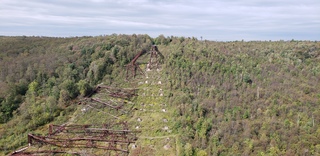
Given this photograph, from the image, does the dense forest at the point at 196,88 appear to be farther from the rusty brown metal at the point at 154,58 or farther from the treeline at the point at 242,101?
the rusty brown metal at the point at 154,58

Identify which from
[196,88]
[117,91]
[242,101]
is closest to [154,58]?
[117,91]

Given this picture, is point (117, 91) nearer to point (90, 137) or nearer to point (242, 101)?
point (90, 137)

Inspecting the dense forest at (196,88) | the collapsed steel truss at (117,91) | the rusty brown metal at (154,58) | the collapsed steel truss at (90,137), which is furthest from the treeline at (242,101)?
the collapsed steel truss at (90,137)

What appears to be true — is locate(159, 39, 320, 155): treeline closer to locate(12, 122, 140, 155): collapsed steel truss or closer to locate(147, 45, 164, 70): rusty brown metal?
locate(147, 45, 164, 70): rusty brown metal

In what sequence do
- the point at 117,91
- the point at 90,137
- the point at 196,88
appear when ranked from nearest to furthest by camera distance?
1. the point at 90,137
2. the point at 196,88
3. the point at 117,91

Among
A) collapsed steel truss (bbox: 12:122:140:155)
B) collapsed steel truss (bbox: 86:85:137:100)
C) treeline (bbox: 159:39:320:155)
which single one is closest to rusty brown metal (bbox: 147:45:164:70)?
treeline (bbox: 159:39:320:155)

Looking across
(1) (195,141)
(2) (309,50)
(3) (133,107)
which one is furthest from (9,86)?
(2) (309,50)

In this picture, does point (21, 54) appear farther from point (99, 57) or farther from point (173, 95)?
point (173, 95)

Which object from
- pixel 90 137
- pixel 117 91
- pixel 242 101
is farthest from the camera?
pixel 117 91
